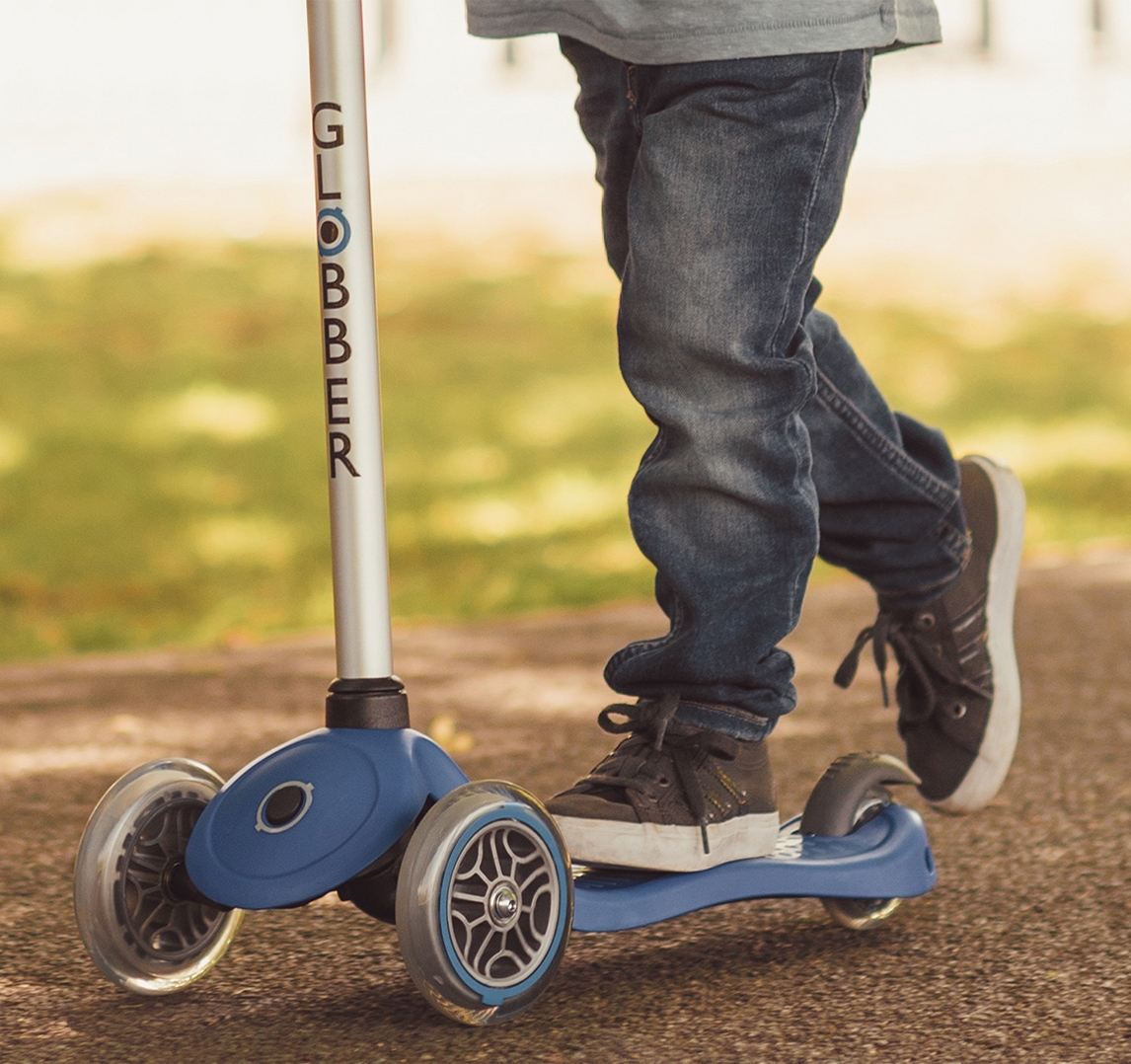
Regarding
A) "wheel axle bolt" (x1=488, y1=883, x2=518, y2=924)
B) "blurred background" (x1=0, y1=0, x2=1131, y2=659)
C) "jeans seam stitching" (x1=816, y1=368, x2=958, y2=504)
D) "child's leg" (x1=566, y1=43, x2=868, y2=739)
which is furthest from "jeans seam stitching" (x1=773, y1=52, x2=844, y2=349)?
"blurred background" (x1=0, y1=0, x2=1131, y2=659)

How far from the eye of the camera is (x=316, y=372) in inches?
273

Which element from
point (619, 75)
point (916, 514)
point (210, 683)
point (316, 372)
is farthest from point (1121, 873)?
point (316, 372)

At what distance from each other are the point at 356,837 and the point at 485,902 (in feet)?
0.43

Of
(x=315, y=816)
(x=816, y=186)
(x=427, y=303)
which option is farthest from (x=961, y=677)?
(x=427, y=303)

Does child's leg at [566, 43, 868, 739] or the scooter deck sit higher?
child's leg at [566, 43, 868, 739]

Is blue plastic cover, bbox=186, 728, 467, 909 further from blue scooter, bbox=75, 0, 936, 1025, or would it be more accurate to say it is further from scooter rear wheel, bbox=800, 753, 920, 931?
scooter rear wheel, bbox=800, 753, 920, 931

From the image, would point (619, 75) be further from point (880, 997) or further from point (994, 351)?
point (994, 351)

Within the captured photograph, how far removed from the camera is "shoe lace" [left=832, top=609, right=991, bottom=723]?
2143 mm

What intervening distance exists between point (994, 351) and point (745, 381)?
6335mm

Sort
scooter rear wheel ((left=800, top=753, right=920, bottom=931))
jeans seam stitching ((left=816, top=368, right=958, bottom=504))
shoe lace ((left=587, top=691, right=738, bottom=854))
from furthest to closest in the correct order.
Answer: jeans seam stitching ((left=816, top=368, right=958, bottom=504)), scooter rear wheel ((left=800, top=753, right=920, bottom=931)), shoe lace ((left=587, top=691, right=738, bottom=854))

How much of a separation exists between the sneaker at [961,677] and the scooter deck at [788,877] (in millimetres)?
241

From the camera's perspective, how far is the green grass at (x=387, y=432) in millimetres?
4812

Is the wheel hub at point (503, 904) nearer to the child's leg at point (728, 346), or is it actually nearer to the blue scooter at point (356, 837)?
the blue scooter at point (356, 837)

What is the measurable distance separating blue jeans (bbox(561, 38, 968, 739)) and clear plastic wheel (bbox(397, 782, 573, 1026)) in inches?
11.5
